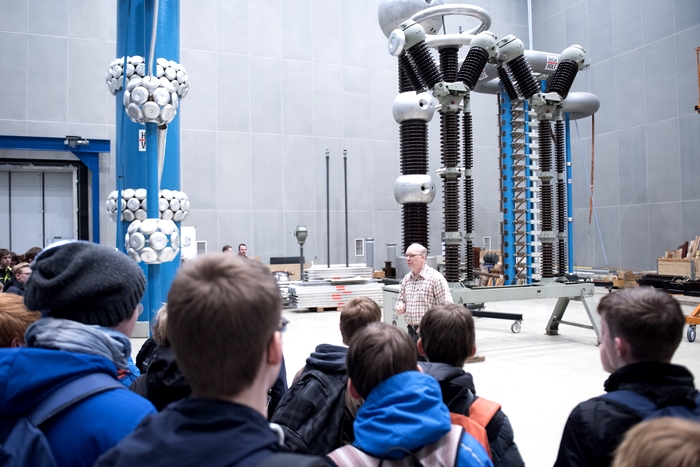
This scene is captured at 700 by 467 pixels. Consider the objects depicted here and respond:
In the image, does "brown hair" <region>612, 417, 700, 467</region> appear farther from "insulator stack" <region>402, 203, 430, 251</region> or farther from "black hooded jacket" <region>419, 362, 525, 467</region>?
"insulator stack" <region>402, 203, 430, 251</region>

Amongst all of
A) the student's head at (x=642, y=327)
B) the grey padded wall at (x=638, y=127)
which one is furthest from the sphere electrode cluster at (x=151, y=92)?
the grey padded wall at (x=638, y=127)

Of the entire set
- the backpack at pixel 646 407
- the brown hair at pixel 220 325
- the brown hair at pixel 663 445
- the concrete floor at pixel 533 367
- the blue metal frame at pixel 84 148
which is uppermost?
the blue metal frame at pixel 84 148

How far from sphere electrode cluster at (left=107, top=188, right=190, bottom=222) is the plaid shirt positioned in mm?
2966

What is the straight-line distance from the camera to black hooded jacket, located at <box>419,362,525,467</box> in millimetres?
1964

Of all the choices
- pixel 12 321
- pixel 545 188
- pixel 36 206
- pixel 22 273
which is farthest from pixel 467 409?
pixel 36 206

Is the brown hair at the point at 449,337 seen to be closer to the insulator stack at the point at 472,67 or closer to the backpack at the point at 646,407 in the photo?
the backpack at the point at 646,407

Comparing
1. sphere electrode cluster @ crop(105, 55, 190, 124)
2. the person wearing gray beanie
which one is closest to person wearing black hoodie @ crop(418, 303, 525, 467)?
the person wearing gray beanie

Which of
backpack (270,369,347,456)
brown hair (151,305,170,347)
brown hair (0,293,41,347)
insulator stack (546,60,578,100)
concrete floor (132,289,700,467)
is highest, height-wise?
insulator stack (546,60,578,100)

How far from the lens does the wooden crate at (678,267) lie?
11.8m

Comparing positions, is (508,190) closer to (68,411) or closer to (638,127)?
(68,411)

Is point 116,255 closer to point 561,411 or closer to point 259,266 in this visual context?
point 259,266

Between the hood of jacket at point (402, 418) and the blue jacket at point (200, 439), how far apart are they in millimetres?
591

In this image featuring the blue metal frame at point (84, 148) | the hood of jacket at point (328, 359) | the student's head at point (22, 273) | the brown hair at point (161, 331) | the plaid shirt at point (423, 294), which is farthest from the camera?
the blue metal frame at point (84, 148)

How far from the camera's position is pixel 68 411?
1199 mm
